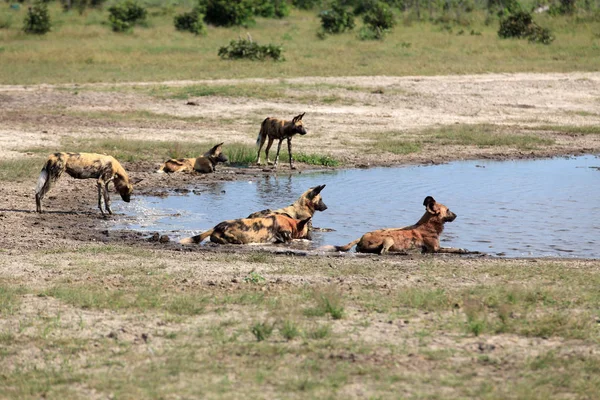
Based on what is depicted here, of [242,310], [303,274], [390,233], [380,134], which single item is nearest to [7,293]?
[242,310]

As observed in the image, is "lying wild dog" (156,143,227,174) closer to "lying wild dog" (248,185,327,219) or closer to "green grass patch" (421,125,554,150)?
"lying wild dog" (248,185,327,219)

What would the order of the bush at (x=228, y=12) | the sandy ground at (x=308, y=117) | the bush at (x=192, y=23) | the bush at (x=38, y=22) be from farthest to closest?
the bush at (x=228, y=12) < the bush at (x=192, y=23) < the bush at (x=38, y=22) < the sandy ground at (x=308, y=117)

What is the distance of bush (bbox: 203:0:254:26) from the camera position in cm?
4309

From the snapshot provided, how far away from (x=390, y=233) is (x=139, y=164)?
7.38 metres

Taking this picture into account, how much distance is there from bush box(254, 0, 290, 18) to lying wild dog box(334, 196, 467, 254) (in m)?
37.6

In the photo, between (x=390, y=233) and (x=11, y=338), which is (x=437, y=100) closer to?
(x=390, y=233)

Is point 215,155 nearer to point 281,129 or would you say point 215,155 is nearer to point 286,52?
point 281,129

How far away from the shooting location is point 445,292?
27.4 ft

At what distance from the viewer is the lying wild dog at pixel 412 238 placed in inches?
424

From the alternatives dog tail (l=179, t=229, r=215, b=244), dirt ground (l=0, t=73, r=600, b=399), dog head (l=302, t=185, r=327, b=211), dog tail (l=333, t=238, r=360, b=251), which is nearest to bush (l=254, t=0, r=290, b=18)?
dirt ground (l=0, t=73, r=600, b=399)

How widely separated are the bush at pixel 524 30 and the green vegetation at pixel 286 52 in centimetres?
57

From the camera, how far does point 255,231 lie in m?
11.2

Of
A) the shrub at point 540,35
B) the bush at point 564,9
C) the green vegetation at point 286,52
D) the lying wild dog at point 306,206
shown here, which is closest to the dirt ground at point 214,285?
the lying wild dog at point 306,206

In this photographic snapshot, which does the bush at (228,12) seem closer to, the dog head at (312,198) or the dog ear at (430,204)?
the dog head at (312,198)
